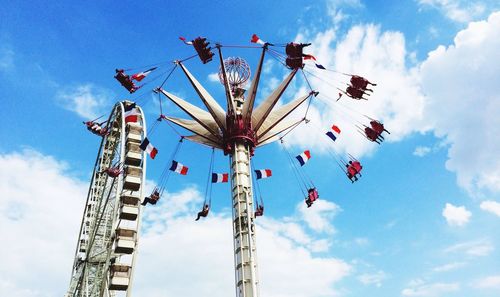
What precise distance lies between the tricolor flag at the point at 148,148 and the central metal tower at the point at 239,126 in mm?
3792

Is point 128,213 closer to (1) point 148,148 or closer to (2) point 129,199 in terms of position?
(2) point 129,199

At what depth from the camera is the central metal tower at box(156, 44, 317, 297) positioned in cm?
3077

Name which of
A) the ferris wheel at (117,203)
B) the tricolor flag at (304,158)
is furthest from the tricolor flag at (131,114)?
the tricolor flag at (304,158)

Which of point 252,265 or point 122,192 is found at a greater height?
point 122,192

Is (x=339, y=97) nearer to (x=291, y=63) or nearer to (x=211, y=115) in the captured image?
(x=291, y=63)

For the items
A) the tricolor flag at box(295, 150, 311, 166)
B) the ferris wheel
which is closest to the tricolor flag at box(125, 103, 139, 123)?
the ferris wheel

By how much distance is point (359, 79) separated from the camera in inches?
1294

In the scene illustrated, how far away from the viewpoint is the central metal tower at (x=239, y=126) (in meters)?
30.8

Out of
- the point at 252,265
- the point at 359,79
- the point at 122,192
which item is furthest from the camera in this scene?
the point at 359,79

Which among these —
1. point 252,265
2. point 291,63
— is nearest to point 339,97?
point 291,63

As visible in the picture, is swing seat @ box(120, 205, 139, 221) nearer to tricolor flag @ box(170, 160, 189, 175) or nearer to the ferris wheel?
the ferris wheel

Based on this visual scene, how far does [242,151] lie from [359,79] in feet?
33.0

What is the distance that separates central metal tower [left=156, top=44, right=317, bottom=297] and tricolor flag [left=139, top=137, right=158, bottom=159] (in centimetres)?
379

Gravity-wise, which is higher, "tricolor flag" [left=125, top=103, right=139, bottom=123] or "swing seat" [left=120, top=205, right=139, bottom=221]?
"tricolor flag" [left=125, top=103, right=139, bottom=123]
